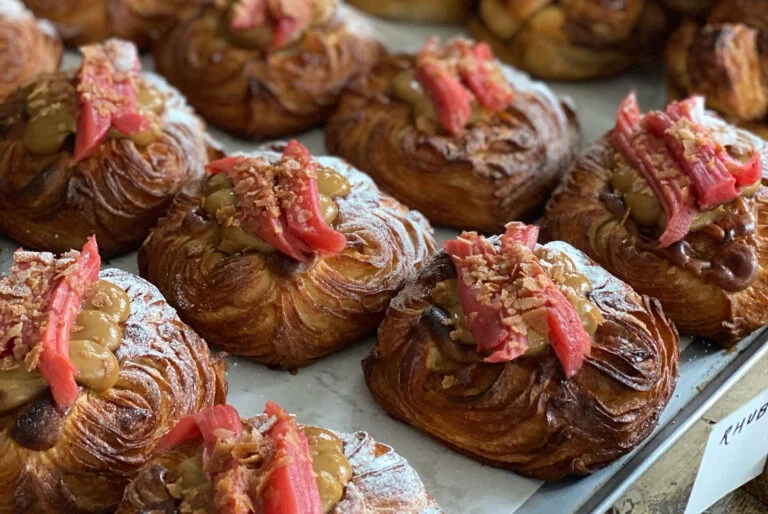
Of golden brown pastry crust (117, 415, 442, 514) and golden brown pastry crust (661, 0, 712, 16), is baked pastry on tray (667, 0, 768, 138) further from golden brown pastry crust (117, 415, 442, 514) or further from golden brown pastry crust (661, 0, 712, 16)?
golden brown pastry crust (117, 415, 442, 514)

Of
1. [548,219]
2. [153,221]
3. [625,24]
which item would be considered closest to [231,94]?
[153,221]

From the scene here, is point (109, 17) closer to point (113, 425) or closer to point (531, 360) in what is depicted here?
point (113, 425)

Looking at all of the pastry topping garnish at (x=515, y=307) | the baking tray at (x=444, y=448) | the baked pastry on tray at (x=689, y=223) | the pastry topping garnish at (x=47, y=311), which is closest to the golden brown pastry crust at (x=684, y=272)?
the baked pastry on tray at (x=689, y=223)

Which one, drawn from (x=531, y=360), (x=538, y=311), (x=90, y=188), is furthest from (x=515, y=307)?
(x=90, y=188)

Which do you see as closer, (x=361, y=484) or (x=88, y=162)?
(x=361, y=484)

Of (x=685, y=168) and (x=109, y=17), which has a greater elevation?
(x=685, y=168)

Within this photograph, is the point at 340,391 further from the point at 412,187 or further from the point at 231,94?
the point at 231,94

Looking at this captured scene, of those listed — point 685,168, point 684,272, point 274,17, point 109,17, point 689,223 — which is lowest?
point 109,17
